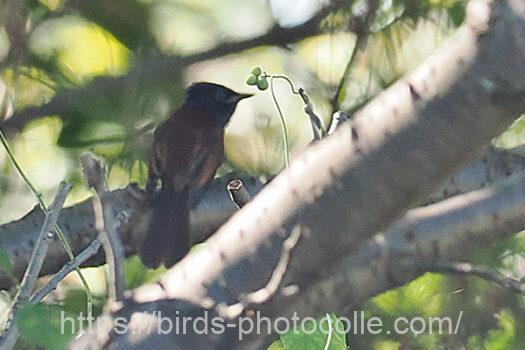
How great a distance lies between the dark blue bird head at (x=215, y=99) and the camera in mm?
2705

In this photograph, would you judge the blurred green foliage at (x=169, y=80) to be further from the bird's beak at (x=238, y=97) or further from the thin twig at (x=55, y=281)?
the thin twig at (x=55, y=281)

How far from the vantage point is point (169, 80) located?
2.38m

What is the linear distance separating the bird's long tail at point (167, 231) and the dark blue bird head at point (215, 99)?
23cm

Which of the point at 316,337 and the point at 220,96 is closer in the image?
the point at 316,337

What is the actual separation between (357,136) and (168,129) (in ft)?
5.72

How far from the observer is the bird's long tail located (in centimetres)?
221

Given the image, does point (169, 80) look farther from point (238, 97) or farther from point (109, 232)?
point (109, 232)

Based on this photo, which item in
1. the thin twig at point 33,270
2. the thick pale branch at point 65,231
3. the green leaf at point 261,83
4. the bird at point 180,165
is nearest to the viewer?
the thin twig at point 33,270

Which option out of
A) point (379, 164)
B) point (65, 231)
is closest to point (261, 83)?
point (379, 164)

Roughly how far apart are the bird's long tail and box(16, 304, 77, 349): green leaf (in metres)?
1.22

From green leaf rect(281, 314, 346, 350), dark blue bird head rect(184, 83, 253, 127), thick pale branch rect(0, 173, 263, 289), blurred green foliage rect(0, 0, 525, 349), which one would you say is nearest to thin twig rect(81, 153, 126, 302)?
green leaf rect(281, 314, 346, 350)

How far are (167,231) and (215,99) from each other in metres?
0.74

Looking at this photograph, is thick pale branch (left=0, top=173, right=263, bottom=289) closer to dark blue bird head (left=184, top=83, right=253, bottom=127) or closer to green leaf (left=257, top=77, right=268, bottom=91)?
dark blue bird head (left=184, top=83, right=253, bottom=127)

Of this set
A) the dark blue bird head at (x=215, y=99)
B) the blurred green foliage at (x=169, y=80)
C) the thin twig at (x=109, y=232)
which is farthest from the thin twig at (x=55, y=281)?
the dark blue bird head at (x=215, y=99)
